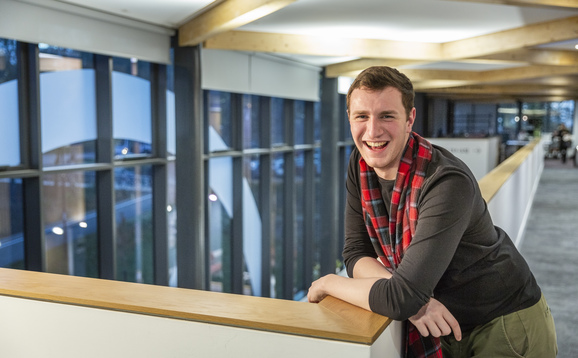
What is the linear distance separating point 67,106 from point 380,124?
508 centimetres

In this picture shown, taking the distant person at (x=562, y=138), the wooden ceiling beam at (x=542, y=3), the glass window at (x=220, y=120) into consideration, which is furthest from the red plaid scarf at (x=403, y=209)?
the distant person at (x=562, y=138)

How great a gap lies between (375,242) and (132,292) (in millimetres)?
765

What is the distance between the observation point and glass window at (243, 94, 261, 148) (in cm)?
966

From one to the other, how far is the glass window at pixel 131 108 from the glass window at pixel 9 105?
1.47 metres

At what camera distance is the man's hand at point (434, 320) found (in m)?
1.62

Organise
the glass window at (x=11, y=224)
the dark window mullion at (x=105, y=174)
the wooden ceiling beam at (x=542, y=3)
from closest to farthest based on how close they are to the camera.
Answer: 1. the wooden ceiling beam at (x=542, y=3)
2. the glass window at (x=11, y=224)
3. the dark window mullion at (x=105, y=174)

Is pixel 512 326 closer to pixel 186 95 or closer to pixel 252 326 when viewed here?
pixel 252 326

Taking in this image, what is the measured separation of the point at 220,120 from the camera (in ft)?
29.4

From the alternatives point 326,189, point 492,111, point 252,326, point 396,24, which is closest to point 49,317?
point 252,326

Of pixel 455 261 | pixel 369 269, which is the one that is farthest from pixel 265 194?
pixel 455 261

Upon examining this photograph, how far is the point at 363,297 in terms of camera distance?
1.58m

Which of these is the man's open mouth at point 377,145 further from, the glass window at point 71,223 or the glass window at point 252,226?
the glass window at point 252,226

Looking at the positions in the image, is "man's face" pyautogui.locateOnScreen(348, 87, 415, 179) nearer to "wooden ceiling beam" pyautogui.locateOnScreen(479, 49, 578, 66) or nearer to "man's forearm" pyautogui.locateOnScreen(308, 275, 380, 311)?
"man's forearm" pyautogui.locateOnScreen(308, 275, 380, 311)

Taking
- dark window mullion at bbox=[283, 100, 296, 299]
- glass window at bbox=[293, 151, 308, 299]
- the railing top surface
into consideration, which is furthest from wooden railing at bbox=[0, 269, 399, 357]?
glass window at bbox=[293, 151, 308, 299]
